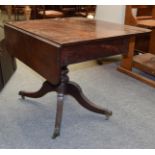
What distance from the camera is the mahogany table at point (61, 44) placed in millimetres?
1393

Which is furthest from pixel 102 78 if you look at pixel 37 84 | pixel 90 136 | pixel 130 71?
pixel 90 136

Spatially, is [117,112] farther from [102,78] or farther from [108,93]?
[102,78]

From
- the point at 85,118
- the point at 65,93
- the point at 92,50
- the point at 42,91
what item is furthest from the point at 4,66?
the point at 92,50

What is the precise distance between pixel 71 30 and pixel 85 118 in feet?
2.42

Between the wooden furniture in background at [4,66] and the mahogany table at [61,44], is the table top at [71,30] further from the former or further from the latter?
the wooden furniture in background at [4,66]

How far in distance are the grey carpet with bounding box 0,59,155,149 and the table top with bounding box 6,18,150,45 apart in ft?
2.35

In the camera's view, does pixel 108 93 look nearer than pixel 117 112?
No

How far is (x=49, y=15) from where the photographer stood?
4.71 metres

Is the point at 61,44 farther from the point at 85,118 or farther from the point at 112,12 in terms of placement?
the point at 112,12

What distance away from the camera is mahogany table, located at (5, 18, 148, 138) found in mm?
1393

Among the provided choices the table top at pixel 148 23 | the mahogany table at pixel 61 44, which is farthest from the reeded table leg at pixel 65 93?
the table top at pixel 148 23

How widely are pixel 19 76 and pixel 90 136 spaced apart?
1.30 m

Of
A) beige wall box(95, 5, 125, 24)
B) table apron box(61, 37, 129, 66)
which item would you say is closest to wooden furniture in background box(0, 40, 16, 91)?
table apron box(61, 37, 129, 66)

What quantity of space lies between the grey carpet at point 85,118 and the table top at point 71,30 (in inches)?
28.2
